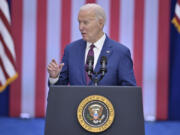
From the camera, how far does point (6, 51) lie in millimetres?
4141

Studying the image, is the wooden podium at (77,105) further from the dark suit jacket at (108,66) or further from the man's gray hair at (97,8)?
the man's gray hair at (97,8)

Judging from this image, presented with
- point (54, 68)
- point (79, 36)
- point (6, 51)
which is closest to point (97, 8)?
point (54, 68)

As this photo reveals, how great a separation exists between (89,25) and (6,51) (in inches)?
87.1

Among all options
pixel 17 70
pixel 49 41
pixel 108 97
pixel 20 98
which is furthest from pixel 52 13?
pixel 108 97

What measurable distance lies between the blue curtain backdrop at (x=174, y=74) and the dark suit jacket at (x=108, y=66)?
7.89ft

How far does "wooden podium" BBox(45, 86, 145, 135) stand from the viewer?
161cm

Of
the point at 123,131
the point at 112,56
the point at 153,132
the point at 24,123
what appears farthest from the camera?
the point at 24,123

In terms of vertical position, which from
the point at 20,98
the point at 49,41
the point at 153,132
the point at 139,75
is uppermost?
the point at 49,41

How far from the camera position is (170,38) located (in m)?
4.52

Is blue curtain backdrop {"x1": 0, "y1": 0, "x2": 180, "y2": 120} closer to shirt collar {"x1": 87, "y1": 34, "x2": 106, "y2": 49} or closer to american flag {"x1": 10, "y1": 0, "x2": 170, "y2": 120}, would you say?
american flag {"x1": 10, "y1": 0, "x2": 170, "y2": 120}

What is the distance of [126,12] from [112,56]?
2450 mm

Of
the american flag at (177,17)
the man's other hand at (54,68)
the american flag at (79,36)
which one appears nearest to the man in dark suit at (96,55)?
the man's other hand at (54,68)

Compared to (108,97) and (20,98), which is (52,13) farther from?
(108,97)

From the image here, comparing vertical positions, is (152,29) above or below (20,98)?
above
